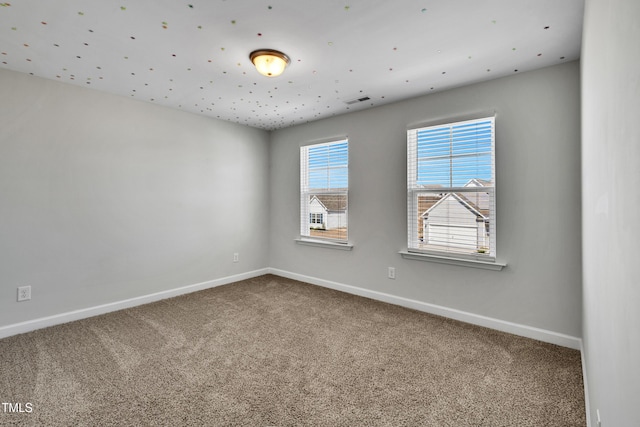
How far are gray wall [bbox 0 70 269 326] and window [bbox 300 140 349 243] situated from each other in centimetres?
102

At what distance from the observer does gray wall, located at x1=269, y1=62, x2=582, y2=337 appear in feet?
8.28

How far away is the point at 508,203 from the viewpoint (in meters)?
2.82

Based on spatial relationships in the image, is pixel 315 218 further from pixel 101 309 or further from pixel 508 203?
pixel 101 309

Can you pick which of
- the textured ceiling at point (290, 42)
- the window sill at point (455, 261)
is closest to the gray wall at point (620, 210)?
the textured ceiling at point (290, 42)

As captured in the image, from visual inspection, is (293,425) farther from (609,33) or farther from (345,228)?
(345,228)

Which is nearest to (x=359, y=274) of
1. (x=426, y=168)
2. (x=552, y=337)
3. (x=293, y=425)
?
(x=426, y=168)

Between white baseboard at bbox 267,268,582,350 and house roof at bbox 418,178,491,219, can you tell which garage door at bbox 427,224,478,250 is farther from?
white baseboard at bbox 267,268,582,350

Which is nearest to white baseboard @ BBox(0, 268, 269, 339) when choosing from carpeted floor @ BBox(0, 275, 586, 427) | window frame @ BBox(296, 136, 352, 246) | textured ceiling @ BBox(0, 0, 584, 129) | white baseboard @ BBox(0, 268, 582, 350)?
white baseboard @ BBox(0, 268, 582, 350)

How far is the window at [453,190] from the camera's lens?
2953 millimetres

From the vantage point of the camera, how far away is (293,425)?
1.64m

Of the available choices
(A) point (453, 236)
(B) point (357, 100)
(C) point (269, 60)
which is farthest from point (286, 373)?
(B) point (357, 100)

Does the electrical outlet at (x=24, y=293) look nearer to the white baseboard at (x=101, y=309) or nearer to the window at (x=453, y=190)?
the white baseboard at (x=101, y=309)

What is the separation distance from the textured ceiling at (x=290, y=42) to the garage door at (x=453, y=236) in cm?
148

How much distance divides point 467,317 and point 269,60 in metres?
3.06
